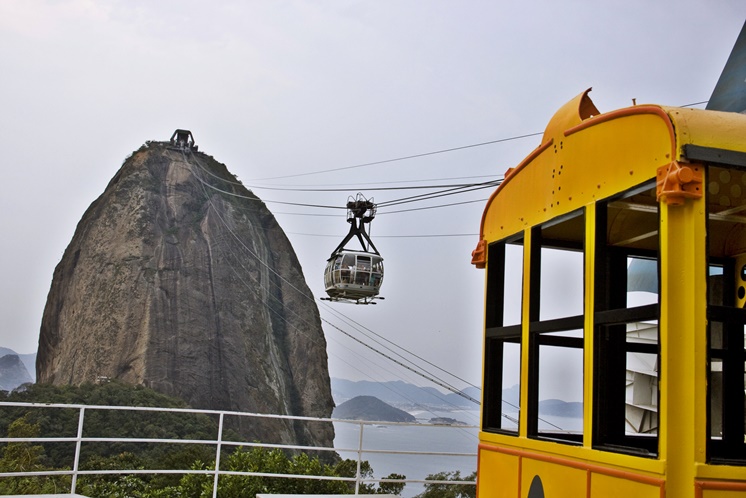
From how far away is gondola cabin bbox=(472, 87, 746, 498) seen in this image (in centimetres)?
291

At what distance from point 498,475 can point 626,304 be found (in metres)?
1.23

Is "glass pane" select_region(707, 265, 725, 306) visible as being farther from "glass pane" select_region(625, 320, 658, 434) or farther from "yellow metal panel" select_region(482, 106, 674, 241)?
"yellow metal panel" select_region(482, 106, 674, 241)

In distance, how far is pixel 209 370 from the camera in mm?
51406

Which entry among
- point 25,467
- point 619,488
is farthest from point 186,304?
point 619,488

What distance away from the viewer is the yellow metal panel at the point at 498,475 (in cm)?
423

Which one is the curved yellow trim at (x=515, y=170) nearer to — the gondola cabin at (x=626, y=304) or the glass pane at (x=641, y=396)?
the gondola cabin at (x=626, y=304)

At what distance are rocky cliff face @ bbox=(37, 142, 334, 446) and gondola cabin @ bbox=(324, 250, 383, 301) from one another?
62.9ft

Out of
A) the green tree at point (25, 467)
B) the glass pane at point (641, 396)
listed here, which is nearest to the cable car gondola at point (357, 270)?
the green tree at point (25, 467)

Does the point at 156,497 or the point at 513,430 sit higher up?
the point at 513,430

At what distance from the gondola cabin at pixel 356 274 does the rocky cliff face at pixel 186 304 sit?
19160mm

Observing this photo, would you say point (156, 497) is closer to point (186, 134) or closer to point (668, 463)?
point (668, 463)

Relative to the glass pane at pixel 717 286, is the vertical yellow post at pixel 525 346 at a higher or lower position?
lower

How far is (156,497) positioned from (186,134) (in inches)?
2108


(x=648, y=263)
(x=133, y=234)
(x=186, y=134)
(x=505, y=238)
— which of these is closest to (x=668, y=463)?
(x=505, y=238)
